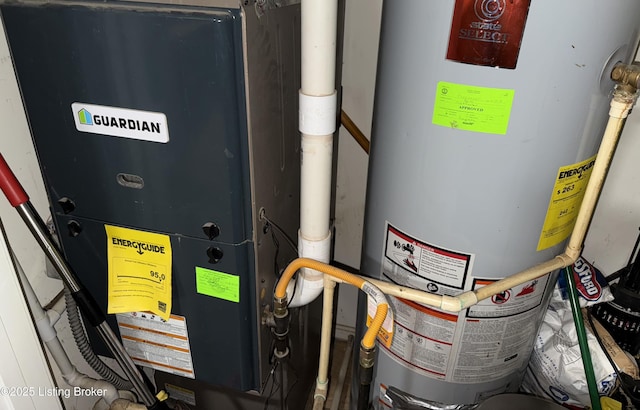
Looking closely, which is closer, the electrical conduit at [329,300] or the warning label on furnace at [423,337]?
the electrical conduit at [329,300]

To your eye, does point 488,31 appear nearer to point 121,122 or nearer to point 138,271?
point 121,122

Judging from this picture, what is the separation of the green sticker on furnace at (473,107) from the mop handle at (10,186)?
0.73 meters

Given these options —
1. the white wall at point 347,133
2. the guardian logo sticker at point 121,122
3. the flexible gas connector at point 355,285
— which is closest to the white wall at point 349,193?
the white wall at point 347,133

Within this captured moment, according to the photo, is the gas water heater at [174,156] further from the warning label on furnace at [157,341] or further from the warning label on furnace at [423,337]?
the warning label on furnace at [423,337]

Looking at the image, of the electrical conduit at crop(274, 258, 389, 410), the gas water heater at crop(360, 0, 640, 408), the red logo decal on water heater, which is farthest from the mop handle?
the red logo decal on water heater

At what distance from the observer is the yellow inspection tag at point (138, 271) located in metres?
0.92

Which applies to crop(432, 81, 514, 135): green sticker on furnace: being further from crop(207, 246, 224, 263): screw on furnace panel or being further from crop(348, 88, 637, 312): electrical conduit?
crop(207, 246, 224, 263): screw on furnace panel

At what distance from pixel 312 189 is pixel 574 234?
1.65ft

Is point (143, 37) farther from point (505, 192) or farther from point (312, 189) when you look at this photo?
point (505, 192)

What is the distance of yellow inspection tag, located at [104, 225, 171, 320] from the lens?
0.92 meters

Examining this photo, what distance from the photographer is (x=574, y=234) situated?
0.88 metres

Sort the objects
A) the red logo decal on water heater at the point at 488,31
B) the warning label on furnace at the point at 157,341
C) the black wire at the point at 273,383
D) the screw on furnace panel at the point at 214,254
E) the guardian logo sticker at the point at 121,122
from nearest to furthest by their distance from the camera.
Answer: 1. the red logo decal on water heater at the point at 488,31
2. the guardian logo sticker at the point at 121,122
3. the screw on furnace panel at the point at 214,254
4. the warning label on furnace at the point at 157,341
5. the black wire at the point at 273,383

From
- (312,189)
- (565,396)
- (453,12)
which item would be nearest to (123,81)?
(312,189)

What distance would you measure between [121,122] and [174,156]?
10cm
